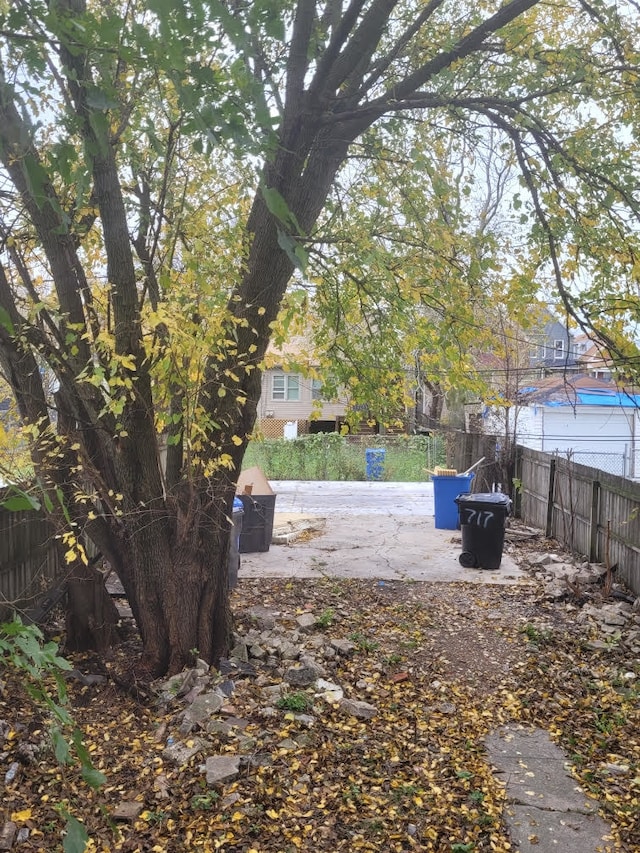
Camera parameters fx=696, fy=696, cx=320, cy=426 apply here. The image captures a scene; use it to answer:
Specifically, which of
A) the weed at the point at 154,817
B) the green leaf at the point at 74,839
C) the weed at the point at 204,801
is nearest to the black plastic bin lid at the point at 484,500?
the weed at the point at 204,801

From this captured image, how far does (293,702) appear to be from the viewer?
496 centimetres

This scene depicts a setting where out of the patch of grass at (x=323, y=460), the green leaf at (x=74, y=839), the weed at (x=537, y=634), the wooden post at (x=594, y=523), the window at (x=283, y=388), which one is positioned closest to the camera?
the green leaf at (x=74, y=839)

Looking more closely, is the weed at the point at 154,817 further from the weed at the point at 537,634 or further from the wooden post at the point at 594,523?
the wooden post at the point at 594,523

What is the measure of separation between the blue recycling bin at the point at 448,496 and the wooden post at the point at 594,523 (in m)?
3.09

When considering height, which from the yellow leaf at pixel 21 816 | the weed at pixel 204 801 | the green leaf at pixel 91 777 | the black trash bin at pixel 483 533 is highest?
the green leaf at pixel 91 777

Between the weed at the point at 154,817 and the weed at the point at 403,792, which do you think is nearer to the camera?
the weed at the point at 154,817

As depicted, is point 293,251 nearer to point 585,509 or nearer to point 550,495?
point 585,509

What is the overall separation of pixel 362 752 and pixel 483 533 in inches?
222

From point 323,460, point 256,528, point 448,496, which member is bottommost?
point 256,528

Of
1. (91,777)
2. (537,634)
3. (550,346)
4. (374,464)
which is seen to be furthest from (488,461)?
(91,777)

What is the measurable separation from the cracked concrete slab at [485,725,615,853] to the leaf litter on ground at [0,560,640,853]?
71 millimetres

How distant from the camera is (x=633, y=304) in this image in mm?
4969

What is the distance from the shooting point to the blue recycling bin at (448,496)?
41.1ft

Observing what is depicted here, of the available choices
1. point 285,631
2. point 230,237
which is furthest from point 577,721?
point 230,237
